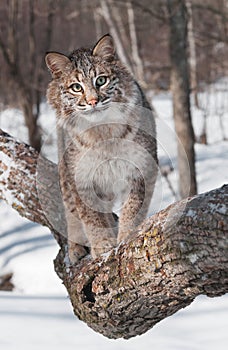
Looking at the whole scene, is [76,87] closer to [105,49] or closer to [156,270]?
[105,49]

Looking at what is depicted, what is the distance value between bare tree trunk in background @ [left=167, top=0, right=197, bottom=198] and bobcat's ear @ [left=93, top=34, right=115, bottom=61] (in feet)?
10.8

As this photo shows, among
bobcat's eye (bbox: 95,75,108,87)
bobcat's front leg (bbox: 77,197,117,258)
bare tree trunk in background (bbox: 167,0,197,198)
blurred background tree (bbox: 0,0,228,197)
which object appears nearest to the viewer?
bobcat's eye (bbox: 95,75,108,87)

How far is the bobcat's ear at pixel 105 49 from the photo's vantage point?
9.80 ft

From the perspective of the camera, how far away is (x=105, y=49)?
3031 millimetres

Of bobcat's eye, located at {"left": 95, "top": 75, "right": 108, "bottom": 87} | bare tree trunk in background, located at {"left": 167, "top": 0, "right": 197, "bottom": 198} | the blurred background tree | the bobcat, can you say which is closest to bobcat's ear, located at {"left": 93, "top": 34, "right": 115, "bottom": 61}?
the bobcat

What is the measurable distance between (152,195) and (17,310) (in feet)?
7.59

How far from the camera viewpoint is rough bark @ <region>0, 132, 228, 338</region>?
1.93 meters

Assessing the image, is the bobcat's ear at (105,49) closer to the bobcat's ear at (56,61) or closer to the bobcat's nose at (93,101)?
the bobcat's ear at (56,61)

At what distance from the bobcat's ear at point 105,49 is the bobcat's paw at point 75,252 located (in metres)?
1.10

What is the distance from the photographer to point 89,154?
121 inches

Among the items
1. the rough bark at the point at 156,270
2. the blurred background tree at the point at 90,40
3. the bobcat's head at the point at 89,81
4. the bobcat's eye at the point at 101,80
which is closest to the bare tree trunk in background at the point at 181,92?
the blurred background tree at the point at 90,40

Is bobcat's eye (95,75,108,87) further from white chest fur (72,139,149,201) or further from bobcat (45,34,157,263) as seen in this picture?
white chest fur (72,139,149,201)

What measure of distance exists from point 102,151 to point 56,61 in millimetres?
574

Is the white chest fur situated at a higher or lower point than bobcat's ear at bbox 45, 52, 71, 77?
lower
